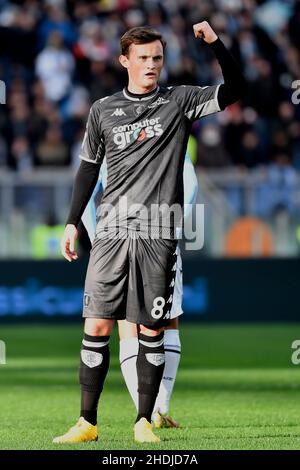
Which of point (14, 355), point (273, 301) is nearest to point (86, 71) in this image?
point (273, 301)

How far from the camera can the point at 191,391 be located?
39.7 ft

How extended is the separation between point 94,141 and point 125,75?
13.4 metres

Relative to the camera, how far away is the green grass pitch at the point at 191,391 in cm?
852

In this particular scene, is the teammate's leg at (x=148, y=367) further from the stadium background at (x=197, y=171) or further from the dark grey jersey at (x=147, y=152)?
the stadium background at (x=197, y=171)

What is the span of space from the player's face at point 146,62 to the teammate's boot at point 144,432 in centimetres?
199

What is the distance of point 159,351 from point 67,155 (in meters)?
12.1

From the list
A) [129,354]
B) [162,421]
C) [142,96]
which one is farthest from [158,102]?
[162,421]

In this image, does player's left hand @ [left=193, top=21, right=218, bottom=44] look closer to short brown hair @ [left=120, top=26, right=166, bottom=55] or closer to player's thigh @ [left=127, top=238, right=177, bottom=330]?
short brown hair @ [left=120, top=26, right=166, bottom=55]

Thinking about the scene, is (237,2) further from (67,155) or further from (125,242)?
(125,242)

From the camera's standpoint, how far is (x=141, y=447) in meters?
7.84

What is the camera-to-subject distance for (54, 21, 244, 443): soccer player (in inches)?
320

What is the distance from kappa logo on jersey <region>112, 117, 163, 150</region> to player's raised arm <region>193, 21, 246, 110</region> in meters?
0.41

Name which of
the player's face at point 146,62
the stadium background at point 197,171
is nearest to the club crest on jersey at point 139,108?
the player's face at point 146,62

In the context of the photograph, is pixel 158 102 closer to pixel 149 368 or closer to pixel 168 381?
pixel 149 368
